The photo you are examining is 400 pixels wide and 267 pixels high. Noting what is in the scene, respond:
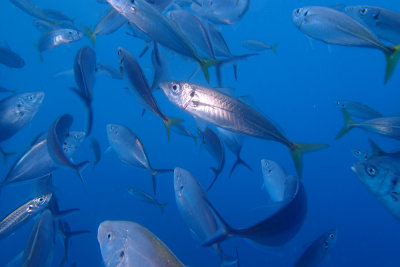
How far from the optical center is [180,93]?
203 cm

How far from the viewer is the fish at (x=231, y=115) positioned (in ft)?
6.25

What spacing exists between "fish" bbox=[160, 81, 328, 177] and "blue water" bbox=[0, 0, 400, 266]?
56cm

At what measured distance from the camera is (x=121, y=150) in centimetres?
318

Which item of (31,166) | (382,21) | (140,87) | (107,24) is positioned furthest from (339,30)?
(31,166)

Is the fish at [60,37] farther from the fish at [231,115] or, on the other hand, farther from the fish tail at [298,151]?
the fish tail at [298,151]

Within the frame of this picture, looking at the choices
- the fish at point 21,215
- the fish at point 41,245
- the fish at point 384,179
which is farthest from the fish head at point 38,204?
the fish at point 384,179

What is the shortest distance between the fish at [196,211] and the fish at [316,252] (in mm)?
789

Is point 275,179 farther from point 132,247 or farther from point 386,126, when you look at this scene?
point 132,247

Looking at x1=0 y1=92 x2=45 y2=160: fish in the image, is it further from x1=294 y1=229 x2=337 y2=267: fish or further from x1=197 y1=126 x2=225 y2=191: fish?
x1=294 y1=229 x2=337 y2=267: fish

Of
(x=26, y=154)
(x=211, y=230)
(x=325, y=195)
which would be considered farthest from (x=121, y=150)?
(x=325, y=195)

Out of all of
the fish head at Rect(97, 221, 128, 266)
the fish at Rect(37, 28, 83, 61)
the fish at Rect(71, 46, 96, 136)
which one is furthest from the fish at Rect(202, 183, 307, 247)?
the fish at Rect(37, 28, 83, 61)

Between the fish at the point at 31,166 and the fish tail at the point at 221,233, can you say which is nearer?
the fish tail at the point at 221,233

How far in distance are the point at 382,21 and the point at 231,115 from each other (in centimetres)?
217

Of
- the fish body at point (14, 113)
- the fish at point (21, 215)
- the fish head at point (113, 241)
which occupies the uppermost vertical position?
the fish head at point (113, 241)
